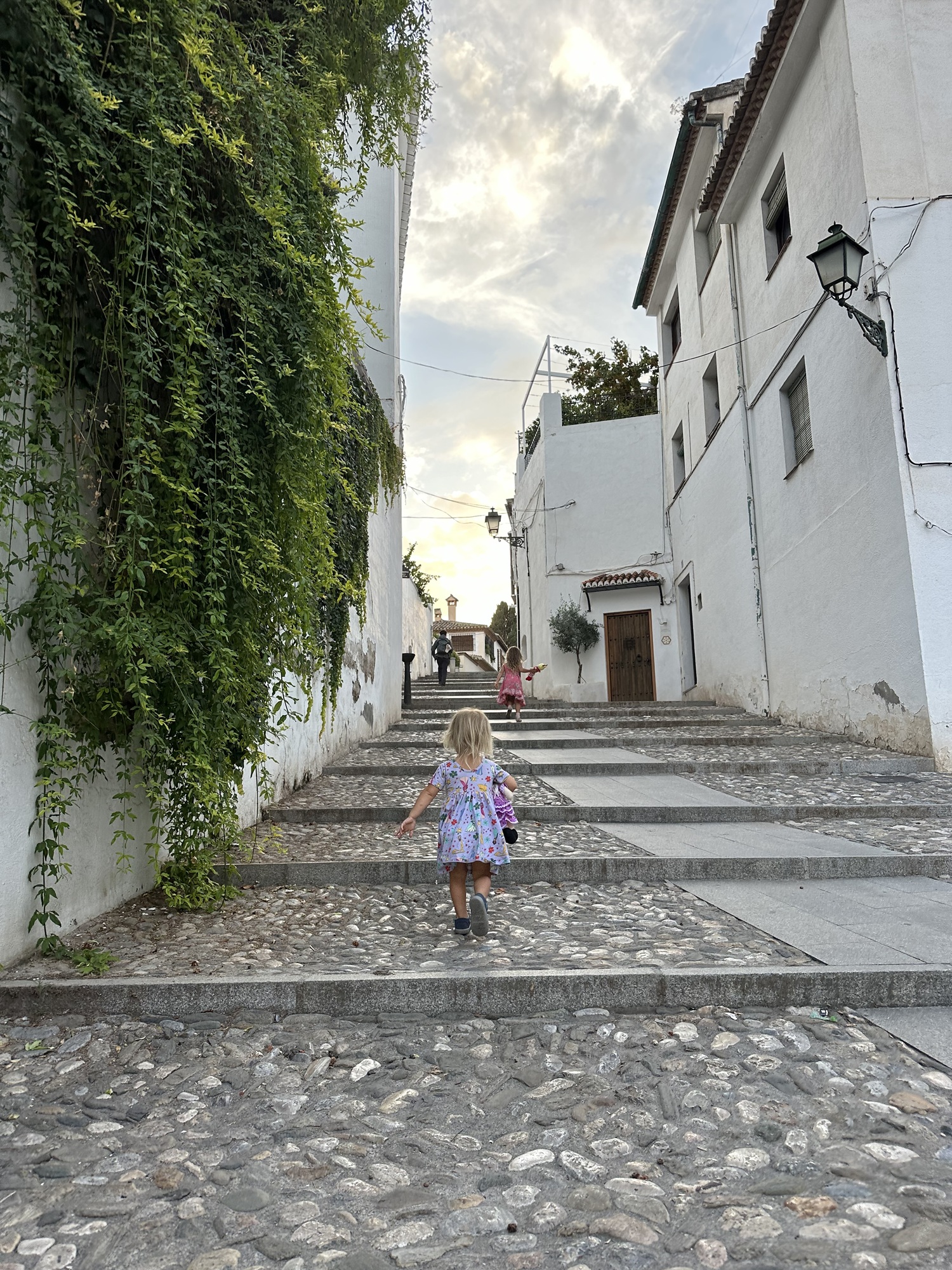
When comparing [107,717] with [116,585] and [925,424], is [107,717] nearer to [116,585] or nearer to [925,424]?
[116,585]

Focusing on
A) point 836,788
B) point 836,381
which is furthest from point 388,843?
point 836,381

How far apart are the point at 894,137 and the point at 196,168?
7.08 meters

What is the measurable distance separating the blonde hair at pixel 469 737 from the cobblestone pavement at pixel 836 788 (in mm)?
3081

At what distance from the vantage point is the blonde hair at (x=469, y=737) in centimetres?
368

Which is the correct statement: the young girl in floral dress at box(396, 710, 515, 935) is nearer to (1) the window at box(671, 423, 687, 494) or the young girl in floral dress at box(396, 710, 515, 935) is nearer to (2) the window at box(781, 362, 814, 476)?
(2) the window at box(781, 362, 814, 476)

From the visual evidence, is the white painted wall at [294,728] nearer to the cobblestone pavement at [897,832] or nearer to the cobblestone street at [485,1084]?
the cobblestone street at [485,1084]

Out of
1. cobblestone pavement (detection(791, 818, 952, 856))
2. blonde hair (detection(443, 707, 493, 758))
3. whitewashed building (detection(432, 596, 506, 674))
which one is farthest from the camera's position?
whitewashed building (detection(432, 596, 506, 674))

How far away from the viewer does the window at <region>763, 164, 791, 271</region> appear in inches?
399

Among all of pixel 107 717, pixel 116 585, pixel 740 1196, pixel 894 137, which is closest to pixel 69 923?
pixel 107 717

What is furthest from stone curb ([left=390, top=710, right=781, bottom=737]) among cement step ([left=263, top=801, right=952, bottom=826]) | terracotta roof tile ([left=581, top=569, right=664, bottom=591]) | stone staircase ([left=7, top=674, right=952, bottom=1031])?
terracotta roof tile ([left=581, top=569, right=664, bottom=591])

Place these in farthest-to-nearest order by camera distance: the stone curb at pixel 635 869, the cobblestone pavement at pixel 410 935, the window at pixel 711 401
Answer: the window at pixel 711 401 < the stone curb at pixel 635 869 < the cobblestone pavement at pixel 410 935

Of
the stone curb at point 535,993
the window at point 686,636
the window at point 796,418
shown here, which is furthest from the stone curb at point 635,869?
the window at point 686,636

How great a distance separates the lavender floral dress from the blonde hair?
0.06 metres

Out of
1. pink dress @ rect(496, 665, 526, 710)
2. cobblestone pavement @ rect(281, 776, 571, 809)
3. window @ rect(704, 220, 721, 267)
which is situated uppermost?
window @ rect(704, 220, 721, 267)
